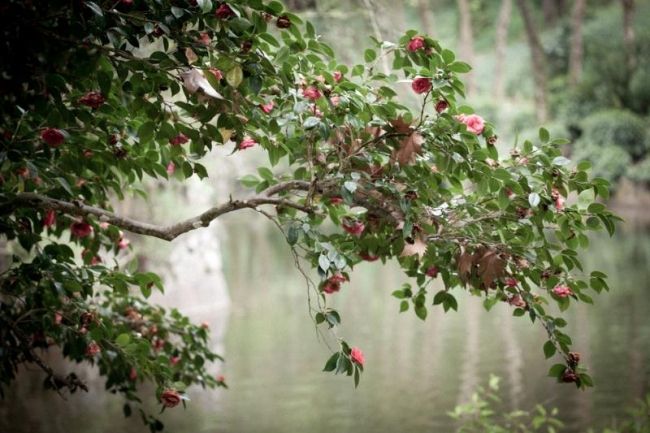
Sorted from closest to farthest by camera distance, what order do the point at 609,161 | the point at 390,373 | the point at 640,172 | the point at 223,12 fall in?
the point at 223,12, the point at 390,373, the point at 640,172, the point at 609,161

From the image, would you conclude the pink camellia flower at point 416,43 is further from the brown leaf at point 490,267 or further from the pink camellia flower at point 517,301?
the pink camellia flower at point 517,301

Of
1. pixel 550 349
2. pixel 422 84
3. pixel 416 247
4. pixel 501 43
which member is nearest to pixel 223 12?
pixel 422 84

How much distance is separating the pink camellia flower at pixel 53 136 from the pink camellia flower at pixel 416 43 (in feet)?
3.85

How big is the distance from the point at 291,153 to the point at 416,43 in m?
0.71

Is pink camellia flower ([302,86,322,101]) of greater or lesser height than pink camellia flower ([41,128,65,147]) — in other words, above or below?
above

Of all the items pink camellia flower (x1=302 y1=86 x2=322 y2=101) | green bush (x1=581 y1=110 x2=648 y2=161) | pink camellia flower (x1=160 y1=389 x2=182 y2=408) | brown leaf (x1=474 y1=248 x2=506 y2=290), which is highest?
green bush (x1=581 y1=110 x2=648 y2=161)

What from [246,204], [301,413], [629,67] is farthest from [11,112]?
[629,67]

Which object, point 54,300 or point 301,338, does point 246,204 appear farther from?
point 301,338

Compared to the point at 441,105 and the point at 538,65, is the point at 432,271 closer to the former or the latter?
the point at 441,105

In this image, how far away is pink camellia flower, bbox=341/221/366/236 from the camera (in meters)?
3.01

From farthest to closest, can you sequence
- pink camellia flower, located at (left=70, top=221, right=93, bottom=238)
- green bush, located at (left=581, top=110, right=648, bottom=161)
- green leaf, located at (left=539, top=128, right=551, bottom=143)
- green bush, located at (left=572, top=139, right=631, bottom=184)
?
green bush, located at (left=581, top=110, right=648, bottom=161)
green bush, located at (left=572, top=139, right=631, bottom=184)
pink camellia flower, located at (left=70, top=221, right=93, bottom=238)
green leaf, located at (left=539, top=128, right=551, bottom=143)

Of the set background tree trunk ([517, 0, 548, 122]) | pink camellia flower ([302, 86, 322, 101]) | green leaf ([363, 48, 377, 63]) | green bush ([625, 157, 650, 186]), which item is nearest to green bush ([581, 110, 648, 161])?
green bush ([625, 157, 650, 186])

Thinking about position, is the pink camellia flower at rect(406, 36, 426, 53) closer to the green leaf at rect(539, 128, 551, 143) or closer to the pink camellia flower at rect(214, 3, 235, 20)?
the green leaf at rect(539, 128, 551, 143)

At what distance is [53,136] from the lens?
8.34 feet
